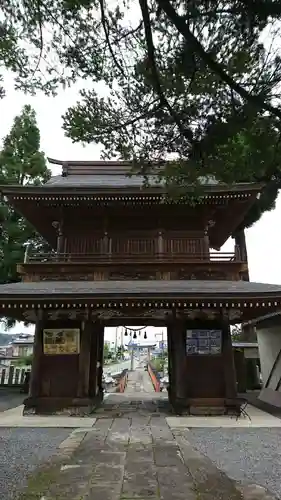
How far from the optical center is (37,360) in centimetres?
973

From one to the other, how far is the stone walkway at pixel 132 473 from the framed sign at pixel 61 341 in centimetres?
325

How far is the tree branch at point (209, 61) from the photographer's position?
3.64 metres

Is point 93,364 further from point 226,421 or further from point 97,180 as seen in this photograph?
point 97,180

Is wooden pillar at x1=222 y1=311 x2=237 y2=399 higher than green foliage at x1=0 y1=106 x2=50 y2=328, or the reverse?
green foliage at x1=0 y1=106 x2=50 y2=328

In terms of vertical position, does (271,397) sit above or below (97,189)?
below

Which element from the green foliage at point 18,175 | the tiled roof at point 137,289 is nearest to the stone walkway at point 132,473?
the tiled roof at point 137,289

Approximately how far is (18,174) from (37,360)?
1132 cm

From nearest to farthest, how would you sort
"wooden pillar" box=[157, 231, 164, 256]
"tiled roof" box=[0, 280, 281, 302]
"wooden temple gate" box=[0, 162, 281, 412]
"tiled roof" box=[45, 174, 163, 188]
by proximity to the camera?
1. "tiled roof" box=[0, 280, 281, 302]
2. "wooden temple gate" box=[0, 162, 281, 412]
3. "wooden pillar" box=[157, 231, 164, 256]
4. "tiled roof" box=[45, 174, 163, 188]

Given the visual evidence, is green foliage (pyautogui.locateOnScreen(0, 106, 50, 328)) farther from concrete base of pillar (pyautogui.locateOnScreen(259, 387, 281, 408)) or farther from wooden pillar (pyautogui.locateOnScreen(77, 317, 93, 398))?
concrete base of pillar (pyautogui.locateOnScreen(259, 387, 281, 408))

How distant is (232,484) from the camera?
409cm

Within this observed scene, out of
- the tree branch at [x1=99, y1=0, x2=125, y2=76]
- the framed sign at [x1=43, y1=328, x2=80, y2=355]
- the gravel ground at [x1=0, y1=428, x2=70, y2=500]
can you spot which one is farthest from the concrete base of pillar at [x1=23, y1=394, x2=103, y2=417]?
the tree branch at [x1=99, y1=0, x2=125, y2=76]

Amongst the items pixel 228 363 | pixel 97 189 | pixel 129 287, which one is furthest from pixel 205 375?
pixel 97 189

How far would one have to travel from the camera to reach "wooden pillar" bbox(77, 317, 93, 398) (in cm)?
948

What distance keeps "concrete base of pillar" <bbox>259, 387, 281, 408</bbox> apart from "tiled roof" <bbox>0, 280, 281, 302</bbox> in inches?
191
